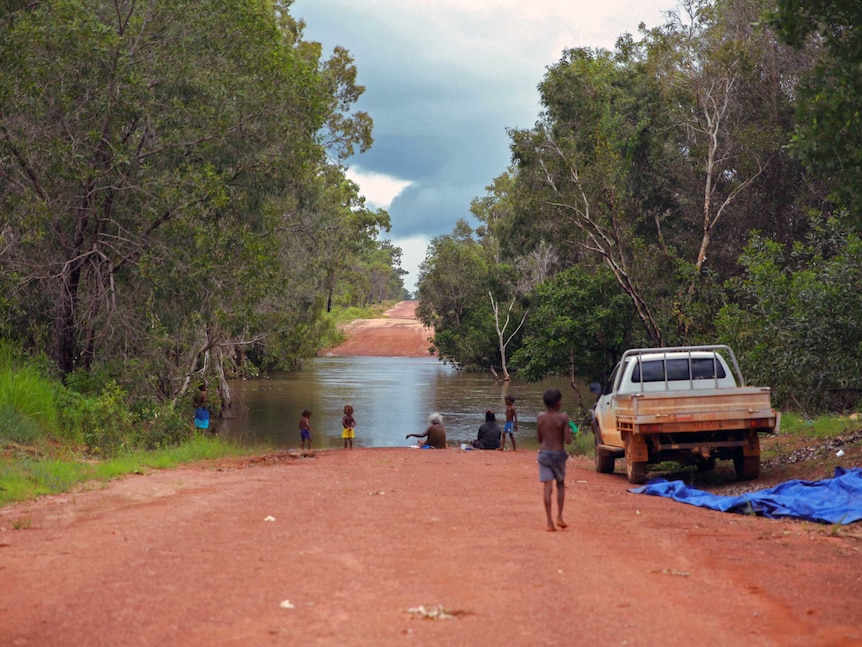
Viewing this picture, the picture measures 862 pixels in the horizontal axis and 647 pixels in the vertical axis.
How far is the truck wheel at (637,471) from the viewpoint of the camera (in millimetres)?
14602

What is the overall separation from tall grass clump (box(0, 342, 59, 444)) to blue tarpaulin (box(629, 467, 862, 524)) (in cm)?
1205

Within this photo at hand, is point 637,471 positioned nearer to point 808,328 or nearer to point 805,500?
point 805,500

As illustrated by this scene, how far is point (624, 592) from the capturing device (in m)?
6.79

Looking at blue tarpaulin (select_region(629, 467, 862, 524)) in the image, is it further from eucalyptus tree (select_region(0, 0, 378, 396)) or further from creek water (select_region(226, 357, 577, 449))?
creek water (select_region(226, 357, 577, 449))

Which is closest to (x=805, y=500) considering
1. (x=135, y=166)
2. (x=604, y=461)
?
(x=604, y=461)

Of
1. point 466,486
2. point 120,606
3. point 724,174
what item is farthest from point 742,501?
point 724,174

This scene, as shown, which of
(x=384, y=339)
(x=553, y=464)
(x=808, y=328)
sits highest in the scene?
(x=384, y=339)

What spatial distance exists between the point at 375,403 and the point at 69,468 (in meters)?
28.3

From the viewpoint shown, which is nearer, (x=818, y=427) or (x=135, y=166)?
(x=818, y=427)

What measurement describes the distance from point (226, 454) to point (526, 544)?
478 inches

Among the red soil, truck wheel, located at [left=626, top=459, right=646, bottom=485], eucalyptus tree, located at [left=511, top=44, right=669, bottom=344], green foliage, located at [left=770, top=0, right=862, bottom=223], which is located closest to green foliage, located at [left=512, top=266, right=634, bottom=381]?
eucalyptus tree, located at [left=511, top=44, right=669, bottom=344]

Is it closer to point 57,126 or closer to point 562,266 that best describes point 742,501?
point 57,126

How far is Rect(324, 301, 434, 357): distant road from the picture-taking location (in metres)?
94.9

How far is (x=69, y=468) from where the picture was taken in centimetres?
1442
